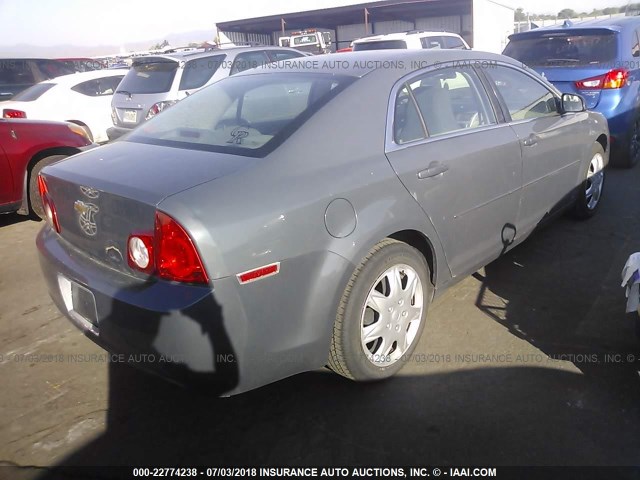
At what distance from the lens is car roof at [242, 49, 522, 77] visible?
9.93ft

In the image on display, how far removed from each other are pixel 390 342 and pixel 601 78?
4983 mm

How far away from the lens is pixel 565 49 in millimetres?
6730

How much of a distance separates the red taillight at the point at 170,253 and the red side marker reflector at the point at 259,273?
0.14 m

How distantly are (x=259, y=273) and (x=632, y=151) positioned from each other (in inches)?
243

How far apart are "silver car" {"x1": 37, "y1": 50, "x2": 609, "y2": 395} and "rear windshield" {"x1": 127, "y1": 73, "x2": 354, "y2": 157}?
0.01 m

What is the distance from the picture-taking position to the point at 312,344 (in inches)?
94.0

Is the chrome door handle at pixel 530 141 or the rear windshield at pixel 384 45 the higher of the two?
the rear windshield at pixel 384 45

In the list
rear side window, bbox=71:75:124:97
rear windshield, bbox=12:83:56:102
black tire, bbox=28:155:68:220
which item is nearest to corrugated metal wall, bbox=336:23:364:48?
rear side window, bbox=71:75:124:97

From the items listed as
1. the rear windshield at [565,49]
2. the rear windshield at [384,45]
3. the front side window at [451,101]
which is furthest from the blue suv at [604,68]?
the rear windshield at [384,45]

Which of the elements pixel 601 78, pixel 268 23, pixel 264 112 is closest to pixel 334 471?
pixel 264 112

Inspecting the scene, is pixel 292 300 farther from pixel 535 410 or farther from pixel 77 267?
pixel 535 410

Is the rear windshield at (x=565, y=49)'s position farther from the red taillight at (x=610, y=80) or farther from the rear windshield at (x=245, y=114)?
the rear windshield at (x=245, y=114)

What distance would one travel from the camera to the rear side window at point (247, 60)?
8109 mm

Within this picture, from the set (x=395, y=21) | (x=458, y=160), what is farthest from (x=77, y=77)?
(x=395, y=21)
